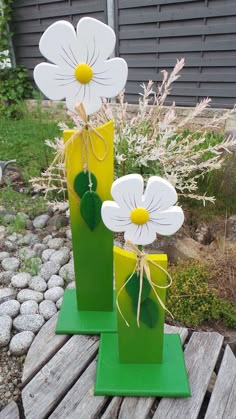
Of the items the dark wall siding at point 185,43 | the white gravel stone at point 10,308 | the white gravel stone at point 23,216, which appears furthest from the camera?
the dark wall siding at point 185,43

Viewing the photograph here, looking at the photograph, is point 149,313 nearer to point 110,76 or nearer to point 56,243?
point 110,76

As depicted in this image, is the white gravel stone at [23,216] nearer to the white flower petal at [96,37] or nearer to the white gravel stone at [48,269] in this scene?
the white gravel stone at [48,269]

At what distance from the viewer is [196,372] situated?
4.25ft

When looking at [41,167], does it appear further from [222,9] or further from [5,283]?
[222,9]

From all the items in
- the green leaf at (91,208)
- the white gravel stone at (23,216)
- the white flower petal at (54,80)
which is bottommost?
the white gravel stone at (23,216)

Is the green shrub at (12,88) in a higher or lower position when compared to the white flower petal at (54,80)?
lower

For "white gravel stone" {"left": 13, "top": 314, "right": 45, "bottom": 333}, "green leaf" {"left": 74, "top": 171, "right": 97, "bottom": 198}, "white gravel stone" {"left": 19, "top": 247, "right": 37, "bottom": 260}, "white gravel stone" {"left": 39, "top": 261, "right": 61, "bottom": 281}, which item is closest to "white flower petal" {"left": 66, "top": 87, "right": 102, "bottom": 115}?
"green leaf" {"left": 74, "top": 171, "right": 97, "bottom": 198}

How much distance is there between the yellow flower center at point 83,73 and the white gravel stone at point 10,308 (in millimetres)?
1132

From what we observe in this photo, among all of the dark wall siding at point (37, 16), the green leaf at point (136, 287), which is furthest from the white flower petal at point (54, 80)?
the dark wall siding at point (37, 16)

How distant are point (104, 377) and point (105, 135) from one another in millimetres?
853

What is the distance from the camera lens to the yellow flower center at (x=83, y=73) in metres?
1.03

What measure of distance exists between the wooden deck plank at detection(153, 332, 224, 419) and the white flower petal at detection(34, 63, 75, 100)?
1074 millimetres

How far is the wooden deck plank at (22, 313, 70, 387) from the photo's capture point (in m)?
1.32

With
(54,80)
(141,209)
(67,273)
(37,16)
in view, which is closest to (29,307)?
(67,273)
